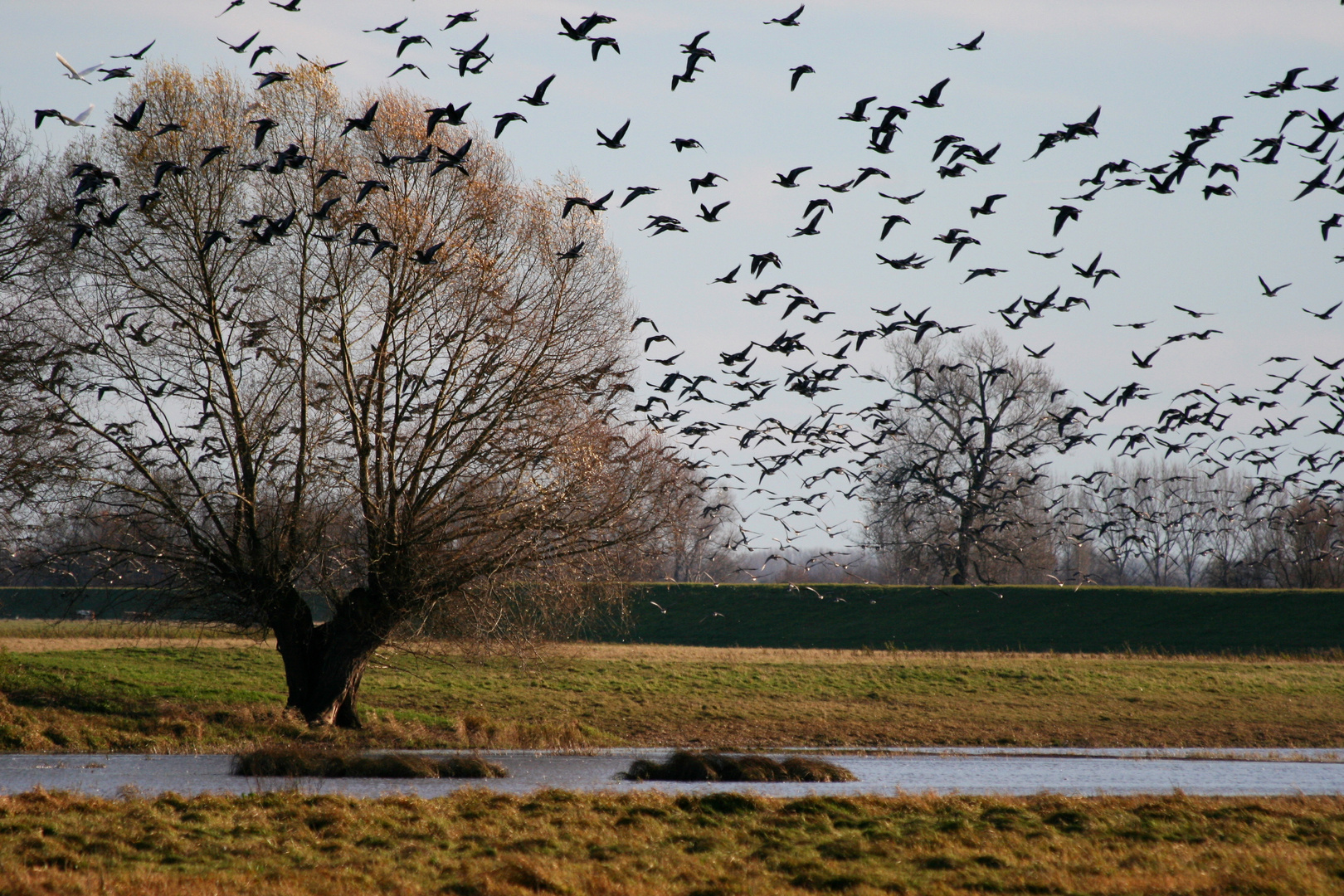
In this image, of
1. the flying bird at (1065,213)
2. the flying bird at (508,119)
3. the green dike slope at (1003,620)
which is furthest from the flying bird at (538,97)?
the green dike slope at (1003,620)

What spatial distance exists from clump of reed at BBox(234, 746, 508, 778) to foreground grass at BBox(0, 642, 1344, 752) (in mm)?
2525

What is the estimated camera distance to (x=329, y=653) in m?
23.9

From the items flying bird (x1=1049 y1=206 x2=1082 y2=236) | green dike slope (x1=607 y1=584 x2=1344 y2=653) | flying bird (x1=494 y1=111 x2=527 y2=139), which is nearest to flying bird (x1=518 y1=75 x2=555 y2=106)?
flying bird (x1=494 y1=111 x2=527 y2=139)

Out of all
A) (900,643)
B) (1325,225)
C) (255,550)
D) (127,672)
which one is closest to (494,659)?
(255,550)

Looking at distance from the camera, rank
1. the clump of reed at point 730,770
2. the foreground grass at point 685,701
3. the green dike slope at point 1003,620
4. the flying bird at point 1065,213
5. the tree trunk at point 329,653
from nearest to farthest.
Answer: the flying bird at point 1065,213
the clump of reed at point 730,770
the tree trunk at point 329,653
the foreground grass at point 685,701
the green dike slope at point 1003,620

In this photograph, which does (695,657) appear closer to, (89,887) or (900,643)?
(900,643)

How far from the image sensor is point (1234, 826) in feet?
48.2

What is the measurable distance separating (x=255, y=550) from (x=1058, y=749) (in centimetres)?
1932

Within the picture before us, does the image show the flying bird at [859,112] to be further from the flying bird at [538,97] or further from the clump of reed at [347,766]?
the clump of reed at [347,766]

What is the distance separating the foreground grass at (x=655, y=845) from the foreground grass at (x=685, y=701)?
9372 mm

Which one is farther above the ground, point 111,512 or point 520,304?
point 520,304

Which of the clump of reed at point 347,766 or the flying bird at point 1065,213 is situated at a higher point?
the flying bird at point 1065,213

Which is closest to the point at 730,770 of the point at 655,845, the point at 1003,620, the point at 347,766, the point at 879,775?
the point at 879,775

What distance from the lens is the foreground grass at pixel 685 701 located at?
23500 millimetres
